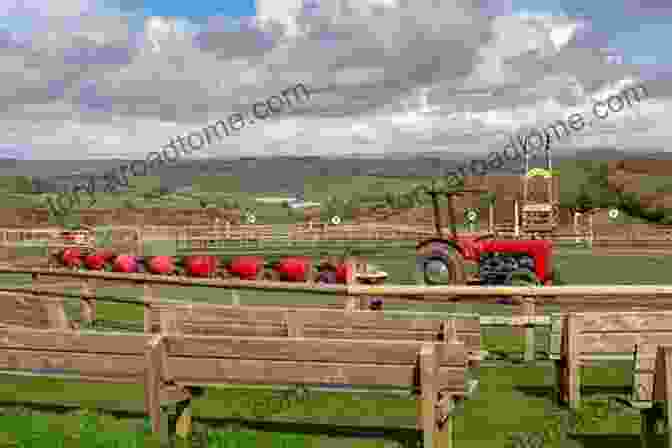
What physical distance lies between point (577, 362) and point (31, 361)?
12.0ft

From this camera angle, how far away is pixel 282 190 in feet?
463

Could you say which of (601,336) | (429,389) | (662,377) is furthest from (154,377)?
(601,336)

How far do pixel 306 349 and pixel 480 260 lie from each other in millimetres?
10976

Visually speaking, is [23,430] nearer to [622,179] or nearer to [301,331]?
[301,331]

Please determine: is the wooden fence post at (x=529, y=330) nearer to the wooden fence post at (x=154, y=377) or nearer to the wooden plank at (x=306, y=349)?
the wooden plank at (x=306, y=349)

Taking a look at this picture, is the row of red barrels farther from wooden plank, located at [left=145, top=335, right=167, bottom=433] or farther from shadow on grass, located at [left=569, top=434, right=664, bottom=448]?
wooden plank, located at [left=145, top=335, right=167, bottom=433]

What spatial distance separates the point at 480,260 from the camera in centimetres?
1480

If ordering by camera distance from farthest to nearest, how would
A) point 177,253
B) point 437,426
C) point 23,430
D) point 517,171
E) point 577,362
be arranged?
point 517,171, point 177,253, point 577,362, point 23,430, point 437,426

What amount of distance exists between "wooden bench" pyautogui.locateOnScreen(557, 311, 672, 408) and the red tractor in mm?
8366

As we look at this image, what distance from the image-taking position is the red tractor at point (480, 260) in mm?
14547

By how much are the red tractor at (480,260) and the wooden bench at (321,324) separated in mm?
8204

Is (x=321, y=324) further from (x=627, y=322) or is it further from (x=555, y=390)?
(x=627, y=322)

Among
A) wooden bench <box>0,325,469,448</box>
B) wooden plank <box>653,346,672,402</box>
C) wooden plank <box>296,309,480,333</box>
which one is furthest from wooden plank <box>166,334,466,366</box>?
wooden plank <box>296,309,480,333</box>

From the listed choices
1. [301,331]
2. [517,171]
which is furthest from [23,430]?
[517,171]
